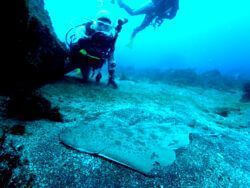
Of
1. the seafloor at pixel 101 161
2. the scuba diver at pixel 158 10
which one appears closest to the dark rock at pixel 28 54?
the seafloor at pixel 101 161

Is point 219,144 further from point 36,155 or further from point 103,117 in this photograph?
point 36,155

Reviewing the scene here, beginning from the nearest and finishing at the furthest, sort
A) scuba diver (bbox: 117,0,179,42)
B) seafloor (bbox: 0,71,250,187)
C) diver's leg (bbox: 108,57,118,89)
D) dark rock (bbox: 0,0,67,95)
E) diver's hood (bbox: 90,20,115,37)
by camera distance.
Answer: seafloor (bbox: 0,71,250,187)
dark rock (bbox: 0,0,67,95)
diver's hood (bbox: 90,20,115,37)
diver's leg (bbox: 108,57,118,89)
scuba diver (bbox: 117,0,179,42)

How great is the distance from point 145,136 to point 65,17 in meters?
133

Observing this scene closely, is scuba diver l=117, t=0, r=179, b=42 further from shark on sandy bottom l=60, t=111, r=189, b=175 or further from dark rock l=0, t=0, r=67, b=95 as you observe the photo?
shark on sandy bottom l=60, t=111, r=189, b=175

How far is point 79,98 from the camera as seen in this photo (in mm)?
6199


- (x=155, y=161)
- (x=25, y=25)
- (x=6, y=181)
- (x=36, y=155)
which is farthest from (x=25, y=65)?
(x=155, y=161)

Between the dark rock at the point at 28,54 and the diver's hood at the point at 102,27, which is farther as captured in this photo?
the diver's hood at the point at 102,27

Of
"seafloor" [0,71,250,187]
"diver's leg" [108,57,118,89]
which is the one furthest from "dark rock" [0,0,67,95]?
"diver's leg" [108,57,118,89]

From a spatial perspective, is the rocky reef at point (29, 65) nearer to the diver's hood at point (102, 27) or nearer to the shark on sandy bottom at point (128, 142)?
the shark on sandy bottom at point (128, 142)

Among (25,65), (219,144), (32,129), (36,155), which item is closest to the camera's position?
(36,155)

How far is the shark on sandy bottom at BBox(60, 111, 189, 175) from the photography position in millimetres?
3125

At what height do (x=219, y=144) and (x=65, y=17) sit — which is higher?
(x=65, y=17)

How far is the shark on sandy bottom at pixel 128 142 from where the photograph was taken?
3.12 m

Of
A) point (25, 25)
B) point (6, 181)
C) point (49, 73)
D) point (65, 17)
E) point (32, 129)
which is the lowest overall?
point (6, 181)
